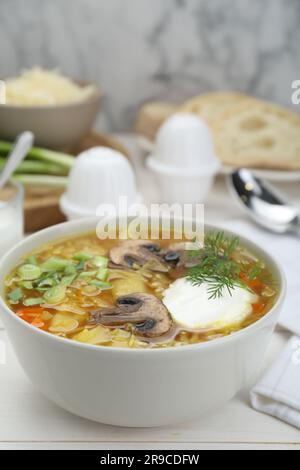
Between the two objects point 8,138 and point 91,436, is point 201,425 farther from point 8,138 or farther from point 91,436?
point 8,138

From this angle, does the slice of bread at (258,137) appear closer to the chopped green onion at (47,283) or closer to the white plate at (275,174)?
the white plate at (275,174)

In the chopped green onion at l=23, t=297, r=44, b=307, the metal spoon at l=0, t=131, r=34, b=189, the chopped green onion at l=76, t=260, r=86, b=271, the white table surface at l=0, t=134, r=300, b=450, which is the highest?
the chopped green onion at l=23, t=297, r=44, b=307

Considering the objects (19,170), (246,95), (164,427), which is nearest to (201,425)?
(164,427)

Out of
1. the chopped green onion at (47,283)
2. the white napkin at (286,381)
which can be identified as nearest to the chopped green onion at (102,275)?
the chopped green onion at (47,283)

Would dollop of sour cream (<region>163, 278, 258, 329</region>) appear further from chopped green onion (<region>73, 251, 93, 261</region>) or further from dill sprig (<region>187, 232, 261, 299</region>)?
chopped green onion (<region>73, 251, 93, 261</region>)

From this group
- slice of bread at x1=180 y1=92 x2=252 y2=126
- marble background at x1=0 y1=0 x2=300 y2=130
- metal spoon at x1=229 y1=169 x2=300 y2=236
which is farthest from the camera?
marble background at x1=0 y1=0 x2=300 y2=130

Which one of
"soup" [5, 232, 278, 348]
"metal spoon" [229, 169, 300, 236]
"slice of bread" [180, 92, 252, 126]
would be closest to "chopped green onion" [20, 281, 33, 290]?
"soup" [5, 232, 278, 348]
